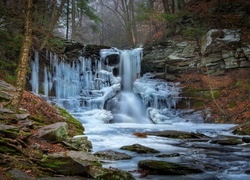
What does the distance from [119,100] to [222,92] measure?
6.76 meters

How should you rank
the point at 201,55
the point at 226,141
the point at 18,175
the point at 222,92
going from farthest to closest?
1. the point at 201,55
2. the point at 222,92
3. the point at 226,141
4. the point at 18,175

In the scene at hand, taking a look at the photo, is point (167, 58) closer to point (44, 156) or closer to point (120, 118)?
point (120, 118)

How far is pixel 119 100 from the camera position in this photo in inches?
741

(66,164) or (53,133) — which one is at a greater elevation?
(53,133)

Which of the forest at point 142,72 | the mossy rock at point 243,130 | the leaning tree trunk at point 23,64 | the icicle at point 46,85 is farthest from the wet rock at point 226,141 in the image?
the icicle at point 46,85

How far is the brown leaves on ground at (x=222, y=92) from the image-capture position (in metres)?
14.7

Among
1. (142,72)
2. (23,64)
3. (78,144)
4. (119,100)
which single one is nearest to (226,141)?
(78,144)

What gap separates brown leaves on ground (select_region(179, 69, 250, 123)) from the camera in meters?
14.7

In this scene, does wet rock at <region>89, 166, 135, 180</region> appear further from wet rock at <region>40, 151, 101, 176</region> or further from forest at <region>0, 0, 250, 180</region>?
wet rock at <region>40, 151, 101, 176</region>

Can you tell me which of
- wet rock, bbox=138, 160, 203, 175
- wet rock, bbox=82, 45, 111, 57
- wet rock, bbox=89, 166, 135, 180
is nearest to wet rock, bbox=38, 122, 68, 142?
wet rock, bbox=89, 166, 135, 180

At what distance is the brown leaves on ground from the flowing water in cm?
87

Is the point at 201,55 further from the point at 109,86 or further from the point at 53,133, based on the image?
the point at 53,133

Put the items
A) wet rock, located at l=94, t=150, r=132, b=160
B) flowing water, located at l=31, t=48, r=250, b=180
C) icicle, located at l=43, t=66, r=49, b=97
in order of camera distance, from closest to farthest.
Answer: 1. wet rock, located at l=94, t=150, r=132, b=160
2. flowing water, located at l=31, t=48, r=250, b=180
3. icicle, located at l=43, t=66, r=49, b=97

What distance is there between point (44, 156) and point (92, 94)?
1427 cm
